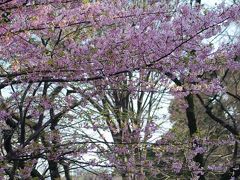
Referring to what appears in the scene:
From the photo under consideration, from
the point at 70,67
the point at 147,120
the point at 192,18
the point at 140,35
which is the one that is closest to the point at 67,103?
the point at 70,67

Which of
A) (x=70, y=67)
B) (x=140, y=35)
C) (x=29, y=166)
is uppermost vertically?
(x=140, y=35)

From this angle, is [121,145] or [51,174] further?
[51,174]

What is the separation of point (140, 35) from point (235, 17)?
111cm

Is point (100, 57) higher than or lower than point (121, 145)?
higher

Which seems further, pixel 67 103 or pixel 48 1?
pixel 67 103

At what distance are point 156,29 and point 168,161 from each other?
443 centimetres

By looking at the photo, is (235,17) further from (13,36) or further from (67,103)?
(67,103)

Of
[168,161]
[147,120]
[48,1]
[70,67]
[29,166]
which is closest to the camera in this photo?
[48,1]

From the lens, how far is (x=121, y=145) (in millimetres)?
7004

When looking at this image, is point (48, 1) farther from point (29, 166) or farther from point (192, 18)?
point (29, 166)

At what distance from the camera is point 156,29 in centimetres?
515

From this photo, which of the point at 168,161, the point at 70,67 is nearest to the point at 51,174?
the point at 168,161

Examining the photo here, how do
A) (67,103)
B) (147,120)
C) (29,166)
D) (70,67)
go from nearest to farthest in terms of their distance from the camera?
(70,67) < (29,166) < (67,103) < (147,120)

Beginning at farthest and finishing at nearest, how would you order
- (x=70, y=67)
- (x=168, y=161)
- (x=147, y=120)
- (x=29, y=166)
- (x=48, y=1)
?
(x=147, y=120) → (x=168, y=161) → (x=29, y=166) → (x=70, y=67) → (x=48, y=1)
